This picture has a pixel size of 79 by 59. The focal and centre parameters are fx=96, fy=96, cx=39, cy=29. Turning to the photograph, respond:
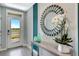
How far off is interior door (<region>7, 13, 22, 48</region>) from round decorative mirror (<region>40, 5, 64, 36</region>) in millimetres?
294

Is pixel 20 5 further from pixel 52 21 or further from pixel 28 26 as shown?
pixel 52 21

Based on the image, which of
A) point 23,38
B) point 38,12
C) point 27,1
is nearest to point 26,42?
point 23,38

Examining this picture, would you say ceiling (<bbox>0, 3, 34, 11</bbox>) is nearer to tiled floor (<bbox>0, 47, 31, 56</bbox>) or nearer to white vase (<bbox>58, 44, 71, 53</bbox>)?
tiled floor (<bbox>0, 47, 31, 56</bbox>)

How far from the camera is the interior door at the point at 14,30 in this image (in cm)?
118

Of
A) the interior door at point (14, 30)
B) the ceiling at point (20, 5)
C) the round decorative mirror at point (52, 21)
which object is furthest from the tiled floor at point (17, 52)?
the ceiling at point (20, 5)

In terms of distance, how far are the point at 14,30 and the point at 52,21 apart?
19.1 inches

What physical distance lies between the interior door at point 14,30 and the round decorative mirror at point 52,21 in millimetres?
294

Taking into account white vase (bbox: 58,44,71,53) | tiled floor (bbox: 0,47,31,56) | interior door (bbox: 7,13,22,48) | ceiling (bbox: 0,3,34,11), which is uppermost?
ceiling (bbox: 0,3,34,11)

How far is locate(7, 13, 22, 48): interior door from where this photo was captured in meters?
1.18

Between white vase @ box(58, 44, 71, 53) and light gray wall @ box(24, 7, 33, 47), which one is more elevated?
light gray wall @ box(24, 7, 33, 47)

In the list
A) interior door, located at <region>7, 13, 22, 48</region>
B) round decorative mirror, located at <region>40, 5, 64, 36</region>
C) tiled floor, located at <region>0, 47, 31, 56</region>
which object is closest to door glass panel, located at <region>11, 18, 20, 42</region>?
interior door, located at <region>7, 13, 22, 48</region>

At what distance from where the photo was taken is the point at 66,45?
1074mm

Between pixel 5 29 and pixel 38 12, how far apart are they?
1.48 feet

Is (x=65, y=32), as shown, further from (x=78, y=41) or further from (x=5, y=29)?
(x=5, y=29)
